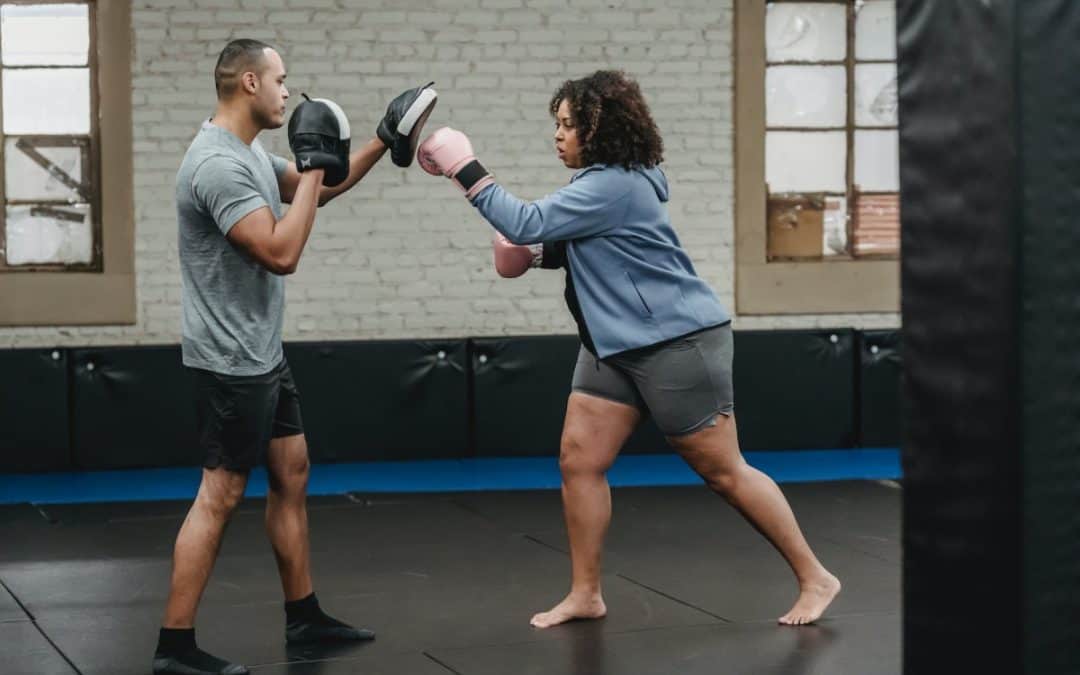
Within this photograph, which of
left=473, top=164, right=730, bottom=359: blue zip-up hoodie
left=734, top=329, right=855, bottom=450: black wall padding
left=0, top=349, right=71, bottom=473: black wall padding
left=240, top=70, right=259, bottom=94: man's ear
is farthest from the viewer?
left=734, top=329, right=855, bottom=450: black wall padding

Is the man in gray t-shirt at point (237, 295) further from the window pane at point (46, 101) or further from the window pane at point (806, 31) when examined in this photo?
the window pane at point (806, 31)

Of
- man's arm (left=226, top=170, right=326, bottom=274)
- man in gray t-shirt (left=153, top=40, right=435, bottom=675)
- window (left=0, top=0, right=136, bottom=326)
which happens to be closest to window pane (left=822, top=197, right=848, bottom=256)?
window (left=0, top=0, right=136, bottom=326)

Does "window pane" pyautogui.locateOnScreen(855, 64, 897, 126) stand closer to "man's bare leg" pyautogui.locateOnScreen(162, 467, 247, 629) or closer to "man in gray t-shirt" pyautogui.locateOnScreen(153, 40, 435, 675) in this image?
"man in gray t-shirt" pyautogui.locateOnScreen(153, 40, 435, 675)

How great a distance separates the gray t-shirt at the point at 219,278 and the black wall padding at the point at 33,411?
3.77 metres

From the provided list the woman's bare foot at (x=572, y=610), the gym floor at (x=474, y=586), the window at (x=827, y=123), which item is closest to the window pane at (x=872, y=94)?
the window at (x=827, y=123)

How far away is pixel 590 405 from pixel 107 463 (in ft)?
12.9

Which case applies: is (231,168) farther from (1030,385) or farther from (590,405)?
(1030,385)

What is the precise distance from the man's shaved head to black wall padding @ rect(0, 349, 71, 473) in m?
3.83

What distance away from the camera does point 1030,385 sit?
232 cm

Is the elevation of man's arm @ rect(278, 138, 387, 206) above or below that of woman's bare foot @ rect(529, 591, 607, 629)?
above

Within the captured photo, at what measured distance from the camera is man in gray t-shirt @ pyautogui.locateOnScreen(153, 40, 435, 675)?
392 cm

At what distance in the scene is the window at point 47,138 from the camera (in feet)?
25.4

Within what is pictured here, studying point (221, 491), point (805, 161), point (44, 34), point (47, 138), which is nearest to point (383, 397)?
point (47, 138)

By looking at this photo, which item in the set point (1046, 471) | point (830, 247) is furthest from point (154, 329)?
point (1046, 471)
